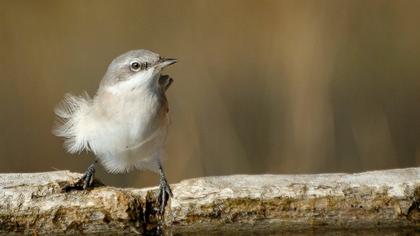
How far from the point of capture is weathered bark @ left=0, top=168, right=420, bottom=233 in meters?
5.77

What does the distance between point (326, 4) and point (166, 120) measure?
3885 millimetres

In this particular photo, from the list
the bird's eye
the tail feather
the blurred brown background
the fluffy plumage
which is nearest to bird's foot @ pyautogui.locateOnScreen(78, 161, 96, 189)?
the fluffy plumage

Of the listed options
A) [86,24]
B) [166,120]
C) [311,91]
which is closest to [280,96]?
[311,91]

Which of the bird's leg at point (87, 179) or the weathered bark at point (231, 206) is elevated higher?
the bird's leg at point (87, 179)

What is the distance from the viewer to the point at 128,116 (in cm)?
684

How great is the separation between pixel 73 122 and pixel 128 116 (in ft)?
2.12

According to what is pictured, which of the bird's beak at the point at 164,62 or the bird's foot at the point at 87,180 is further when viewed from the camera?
the bird's beak at the point at 164,62

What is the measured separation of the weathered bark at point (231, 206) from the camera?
18.9ft

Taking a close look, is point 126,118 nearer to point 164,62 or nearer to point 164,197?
point 164,62

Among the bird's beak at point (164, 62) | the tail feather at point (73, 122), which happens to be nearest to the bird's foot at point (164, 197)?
the bird's beak at point (164, 62)

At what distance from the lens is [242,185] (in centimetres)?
591

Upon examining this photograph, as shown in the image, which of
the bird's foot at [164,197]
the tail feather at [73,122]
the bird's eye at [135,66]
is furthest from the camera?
the tail feather at [73,122]

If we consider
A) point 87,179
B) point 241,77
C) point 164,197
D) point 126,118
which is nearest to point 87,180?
point 87,179

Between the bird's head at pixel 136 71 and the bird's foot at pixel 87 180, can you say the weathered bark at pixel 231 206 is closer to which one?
the bird's foot at pixel 87 180
